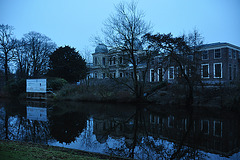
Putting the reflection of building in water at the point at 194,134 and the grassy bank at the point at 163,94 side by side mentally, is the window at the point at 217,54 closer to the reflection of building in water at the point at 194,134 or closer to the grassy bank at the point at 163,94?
the grassy bank at the point at 163,94

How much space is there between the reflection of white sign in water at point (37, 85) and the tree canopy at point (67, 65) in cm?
593

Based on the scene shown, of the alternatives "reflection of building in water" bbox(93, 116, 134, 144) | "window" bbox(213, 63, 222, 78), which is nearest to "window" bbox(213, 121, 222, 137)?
"reflection of building in water" bbox(93, 116, 134, 144)

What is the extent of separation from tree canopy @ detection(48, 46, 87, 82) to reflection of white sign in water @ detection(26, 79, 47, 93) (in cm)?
593

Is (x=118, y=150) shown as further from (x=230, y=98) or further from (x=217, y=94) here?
(x=217, y=94)

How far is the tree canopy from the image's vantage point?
36.3 metres

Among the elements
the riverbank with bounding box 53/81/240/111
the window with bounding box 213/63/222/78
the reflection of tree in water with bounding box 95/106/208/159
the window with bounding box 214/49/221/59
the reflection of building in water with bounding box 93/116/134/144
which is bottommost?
the reflection of building in water with bounding box 93/116/134/144

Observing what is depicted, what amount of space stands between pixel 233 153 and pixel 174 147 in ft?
6.26

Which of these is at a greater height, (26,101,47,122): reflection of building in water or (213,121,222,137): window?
(213,121,222,137): window

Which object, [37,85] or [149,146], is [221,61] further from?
[37,85]

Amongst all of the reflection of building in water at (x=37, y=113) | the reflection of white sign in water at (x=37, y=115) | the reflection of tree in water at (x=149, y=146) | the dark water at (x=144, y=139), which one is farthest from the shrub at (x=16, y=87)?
the reflection of tree in water at (x=149, y=146)

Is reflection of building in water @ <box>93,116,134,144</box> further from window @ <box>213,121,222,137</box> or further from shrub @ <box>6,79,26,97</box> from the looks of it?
shrub @ <box>6,79,26,97</box>

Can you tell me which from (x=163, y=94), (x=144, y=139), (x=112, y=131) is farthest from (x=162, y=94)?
(x=144, y=139)

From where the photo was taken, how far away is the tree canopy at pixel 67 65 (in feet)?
119

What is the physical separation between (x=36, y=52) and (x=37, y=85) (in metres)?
13.3
